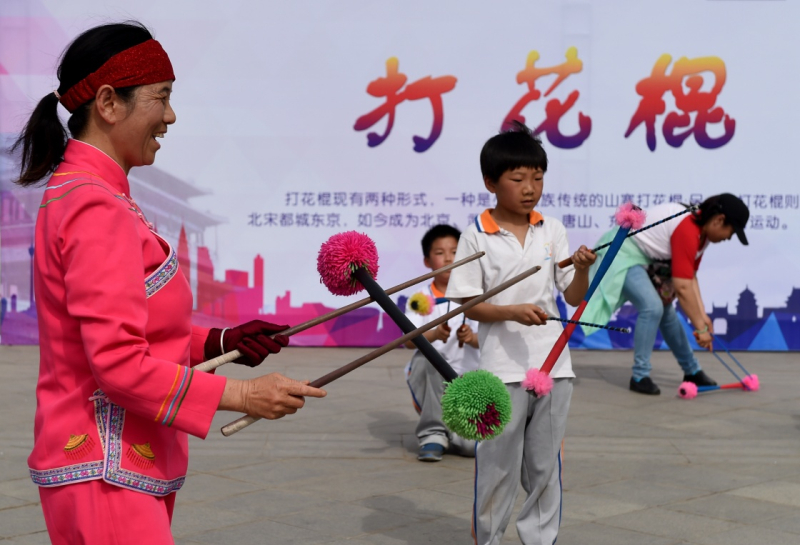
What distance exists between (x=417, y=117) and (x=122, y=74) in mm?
6606

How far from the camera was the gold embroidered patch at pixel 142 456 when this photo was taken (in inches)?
71.3

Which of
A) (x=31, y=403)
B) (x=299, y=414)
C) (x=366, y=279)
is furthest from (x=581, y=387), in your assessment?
(x=366, y=279)

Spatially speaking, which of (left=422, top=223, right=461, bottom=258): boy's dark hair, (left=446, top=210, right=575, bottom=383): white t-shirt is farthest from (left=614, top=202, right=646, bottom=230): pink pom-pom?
(left=422, top=223, right=461, bottom=258): boy's dark hair

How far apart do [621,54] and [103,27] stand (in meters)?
7.01

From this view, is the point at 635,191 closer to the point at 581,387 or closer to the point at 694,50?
the point at 694,50

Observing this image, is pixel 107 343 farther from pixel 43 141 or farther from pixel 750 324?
pixel 750 324

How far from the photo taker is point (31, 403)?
619cm

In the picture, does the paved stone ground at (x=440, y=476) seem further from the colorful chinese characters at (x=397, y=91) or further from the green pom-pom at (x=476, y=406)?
the colorful chinese characters at (x=397, y=91)

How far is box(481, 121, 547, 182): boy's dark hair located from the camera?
3.37 m

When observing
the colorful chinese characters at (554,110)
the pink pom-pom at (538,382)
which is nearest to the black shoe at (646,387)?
the colorful chinese characters at (554,110)

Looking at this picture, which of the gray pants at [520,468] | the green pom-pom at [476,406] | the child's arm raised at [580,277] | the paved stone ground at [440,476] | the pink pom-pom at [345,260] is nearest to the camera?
the green pom-pom at [476,406]

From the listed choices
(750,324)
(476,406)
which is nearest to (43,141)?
(476,406)

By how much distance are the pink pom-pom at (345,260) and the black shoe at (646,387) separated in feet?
14.7

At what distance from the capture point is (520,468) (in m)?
3.35
